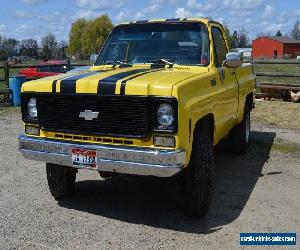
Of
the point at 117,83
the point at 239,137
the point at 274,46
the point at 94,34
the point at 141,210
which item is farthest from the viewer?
the point at 274,46

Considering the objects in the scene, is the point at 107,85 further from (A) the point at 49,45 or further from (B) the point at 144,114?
(A) the point at 49,45

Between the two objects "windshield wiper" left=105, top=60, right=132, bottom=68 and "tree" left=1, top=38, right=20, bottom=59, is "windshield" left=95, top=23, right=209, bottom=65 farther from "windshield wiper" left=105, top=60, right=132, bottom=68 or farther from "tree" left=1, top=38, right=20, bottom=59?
"tree" left=1, top=38, right=20, bottom=59

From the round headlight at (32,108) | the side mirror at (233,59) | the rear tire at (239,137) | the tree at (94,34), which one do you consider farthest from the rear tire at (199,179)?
the tree at (94,34)

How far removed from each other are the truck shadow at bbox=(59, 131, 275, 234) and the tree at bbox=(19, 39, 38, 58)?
61994 mm

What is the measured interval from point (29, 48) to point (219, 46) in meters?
Result: 66.5

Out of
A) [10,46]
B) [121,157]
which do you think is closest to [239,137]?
[121,157]

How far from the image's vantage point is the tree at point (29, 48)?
67.1 m

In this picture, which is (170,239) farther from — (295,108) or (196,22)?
(295,108)

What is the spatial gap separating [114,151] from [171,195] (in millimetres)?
1572

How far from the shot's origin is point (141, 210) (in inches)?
202

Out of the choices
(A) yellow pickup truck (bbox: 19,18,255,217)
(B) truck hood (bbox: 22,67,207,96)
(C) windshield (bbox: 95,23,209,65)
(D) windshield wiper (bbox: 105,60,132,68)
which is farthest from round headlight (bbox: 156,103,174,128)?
(D) windshield wiper (bbox: 105,60,132,68)

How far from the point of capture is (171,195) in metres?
5.65

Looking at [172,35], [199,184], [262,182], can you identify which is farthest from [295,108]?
[199,184]

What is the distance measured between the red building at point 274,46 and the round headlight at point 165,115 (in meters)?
82.1
